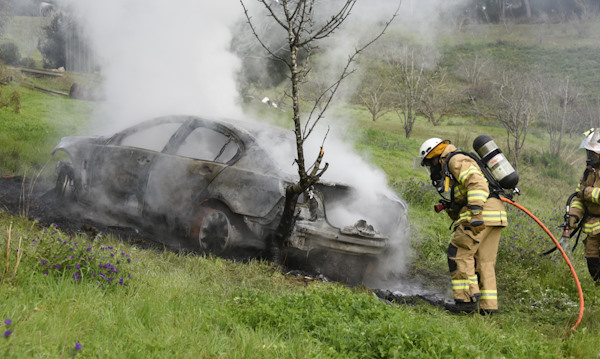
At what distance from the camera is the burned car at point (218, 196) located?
4.87 metres

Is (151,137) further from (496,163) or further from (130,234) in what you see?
(496,163)

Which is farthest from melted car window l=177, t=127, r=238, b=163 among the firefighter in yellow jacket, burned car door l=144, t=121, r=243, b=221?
the firefighter in yellow jacket

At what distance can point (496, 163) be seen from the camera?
4766mm

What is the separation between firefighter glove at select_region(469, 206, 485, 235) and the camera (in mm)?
4500

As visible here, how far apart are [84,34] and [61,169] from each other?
20.5 ft

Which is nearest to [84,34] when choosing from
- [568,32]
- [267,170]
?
[267,170]

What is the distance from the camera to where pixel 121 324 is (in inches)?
111

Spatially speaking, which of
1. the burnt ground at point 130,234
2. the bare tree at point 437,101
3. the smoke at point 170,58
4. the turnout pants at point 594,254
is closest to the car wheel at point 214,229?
the burnt ground at point 130,234

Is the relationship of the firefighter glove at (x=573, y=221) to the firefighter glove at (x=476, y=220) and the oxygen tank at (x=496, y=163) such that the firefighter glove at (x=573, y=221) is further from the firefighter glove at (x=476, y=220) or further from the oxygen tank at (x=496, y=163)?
the firefighter glove at (x=476, y=220)

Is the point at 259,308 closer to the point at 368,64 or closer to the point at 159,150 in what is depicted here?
the point at 159,150

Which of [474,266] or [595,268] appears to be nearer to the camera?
[474,266]

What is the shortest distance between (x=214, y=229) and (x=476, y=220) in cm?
254

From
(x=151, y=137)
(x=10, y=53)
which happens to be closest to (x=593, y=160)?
(x=151, y=137)

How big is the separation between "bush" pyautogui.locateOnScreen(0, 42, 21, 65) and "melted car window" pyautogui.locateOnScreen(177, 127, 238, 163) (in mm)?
10136
